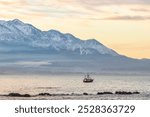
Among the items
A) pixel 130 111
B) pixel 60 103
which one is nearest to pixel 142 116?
pixel 130 111

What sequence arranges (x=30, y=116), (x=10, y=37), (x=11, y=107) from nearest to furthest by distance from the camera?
(x=30, y=116) < (x=11, y=107) < (x=10, y=37)

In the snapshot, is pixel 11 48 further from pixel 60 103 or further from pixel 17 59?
pixel 60 103

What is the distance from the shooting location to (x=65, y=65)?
109375 mm

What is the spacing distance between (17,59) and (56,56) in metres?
10.9

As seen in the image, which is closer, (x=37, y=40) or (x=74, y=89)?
(x=74, y=89)

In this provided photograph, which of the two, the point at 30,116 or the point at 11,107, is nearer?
the point at 30,116

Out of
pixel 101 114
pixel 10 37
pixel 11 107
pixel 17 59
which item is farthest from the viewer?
pixel 10 37

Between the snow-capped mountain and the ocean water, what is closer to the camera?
the ocean water

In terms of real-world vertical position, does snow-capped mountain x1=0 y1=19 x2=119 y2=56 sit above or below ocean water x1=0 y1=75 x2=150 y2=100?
above

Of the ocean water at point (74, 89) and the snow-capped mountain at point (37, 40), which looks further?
the snow-capped mountain at point (37, 40)

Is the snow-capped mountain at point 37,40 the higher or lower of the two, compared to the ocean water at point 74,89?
higher

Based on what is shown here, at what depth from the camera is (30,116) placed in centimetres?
2780

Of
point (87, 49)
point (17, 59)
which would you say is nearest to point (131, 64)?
point (87, 49)

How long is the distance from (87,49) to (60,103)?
274 ft
